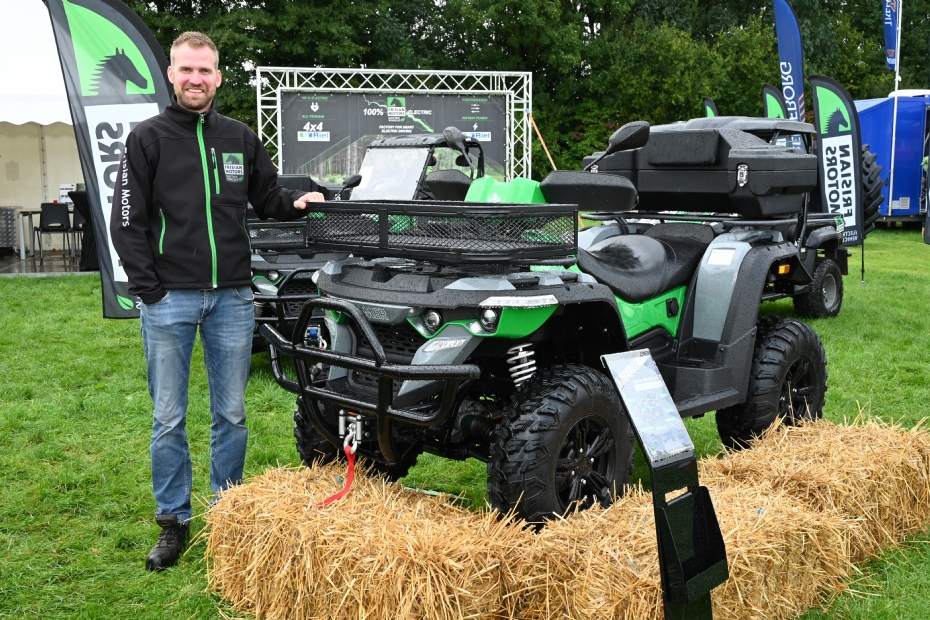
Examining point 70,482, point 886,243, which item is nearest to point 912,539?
point 70,482

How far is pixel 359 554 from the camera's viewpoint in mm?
3127

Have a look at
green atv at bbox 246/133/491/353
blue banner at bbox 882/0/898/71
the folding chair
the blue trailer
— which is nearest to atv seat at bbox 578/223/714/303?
green atv at bbox 246/133/491/353

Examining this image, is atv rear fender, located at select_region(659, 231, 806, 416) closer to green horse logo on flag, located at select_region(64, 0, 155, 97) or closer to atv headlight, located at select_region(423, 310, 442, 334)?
atv headlight, located at select_region(423, 310, 442, 334)

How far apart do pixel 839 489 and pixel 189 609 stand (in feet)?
8.62

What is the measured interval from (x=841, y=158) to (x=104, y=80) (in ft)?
28.8

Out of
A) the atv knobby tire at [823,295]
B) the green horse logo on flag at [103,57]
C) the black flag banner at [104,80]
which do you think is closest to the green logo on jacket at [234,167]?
the black flag banner at [104,80]

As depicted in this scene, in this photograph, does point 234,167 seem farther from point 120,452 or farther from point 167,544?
point 120,452

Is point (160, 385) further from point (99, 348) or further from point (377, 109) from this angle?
point (377, 109)

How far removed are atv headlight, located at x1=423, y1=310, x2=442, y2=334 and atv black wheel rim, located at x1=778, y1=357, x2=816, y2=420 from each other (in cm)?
228

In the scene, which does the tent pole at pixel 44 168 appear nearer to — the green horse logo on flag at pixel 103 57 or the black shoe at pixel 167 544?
the green horse logo on flag at pixel 103 57

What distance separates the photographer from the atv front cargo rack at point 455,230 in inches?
133

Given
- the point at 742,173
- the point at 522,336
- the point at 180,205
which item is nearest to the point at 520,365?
the point at 522,336

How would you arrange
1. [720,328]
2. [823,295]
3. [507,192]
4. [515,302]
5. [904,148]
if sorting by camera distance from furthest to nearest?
1. [904,148]
2. [823,295]
3. [720,328]
4. [507,192]
5. [515,302]

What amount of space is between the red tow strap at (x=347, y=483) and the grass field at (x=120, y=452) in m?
0.56
